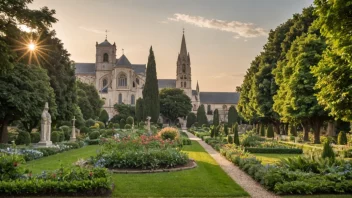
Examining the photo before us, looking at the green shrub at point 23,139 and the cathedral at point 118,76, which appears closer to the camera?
the green shrub at point 23,139

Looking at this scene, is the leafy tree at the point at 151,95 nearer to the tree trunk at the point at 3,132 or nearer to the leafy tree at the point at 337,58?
the tree trunk at the point at 3,132

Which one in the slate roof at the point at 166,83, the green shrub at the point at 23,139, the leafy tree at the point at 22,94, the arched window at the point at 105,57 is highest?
the arched window at the point at 105,57

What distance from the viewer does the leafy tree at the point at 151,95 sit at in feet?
200

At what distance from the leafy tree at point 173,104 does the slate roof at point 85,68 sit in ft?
92.4

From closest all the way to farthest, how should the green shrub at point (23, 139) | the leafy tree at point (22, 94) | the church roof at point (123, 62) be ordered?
1. the leafy tree at point (22, 94)
2. the green shrub at point (23, 139)
3. the church roof at point (123, 62)

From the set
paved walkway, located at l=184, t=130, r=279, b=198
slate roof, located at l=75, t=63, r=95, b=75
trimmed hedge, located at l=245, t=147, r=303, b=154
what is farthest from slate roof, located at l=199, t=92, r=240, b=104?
paved walkway, located at l=184, t=130, r=279, b=198

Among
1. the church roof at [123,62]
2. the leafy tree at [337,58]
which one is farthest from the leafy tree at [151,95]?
the leafy tree at [337,58]

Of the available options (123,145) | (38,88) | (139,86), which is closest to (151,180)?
(123,145)

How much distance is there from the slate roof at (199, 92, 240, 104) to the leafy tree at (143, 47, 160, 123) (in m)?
64.3

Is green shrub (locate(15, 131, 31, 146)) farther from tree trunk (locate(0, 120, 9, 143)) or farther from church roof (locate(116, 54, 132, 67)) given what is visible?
church roof (locate(116, 54, 132, 67))

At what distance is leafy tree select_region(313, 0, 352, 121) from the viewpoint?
35.3ft

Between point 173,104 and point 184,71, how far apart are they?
25.4 meters

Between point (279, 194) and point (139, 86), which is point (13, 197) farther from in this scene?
point (139, 86)

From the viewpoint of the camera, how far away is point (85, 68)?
104m
